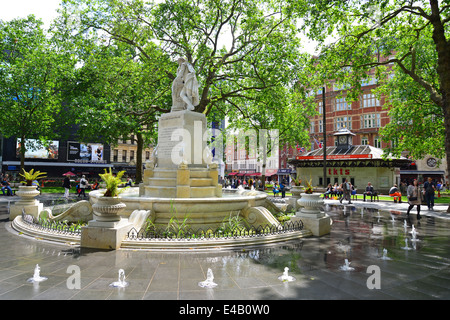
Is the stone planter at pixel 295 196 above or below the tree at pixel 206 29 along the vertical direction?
below

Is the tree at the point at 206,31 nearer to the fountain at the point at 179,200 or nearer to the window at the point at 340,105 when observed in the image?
the fountain at the point at 179,200

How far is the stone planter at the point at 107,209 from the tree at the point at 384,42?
1390 cm

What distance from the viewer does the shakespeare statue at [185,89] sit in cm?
1204

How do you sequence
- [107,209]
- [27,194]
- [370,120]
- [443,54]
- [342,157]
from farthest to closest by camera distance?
[370,120]
[342,157]
[443,54]
[27,194]
[107,209]

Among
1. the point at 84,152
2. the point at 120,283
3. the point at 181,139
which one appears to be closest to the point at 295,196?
the point at 181,139

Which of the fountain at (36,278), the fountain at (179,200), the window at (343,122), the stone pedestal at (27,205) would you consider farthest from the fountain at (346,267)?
the window at (343,122)

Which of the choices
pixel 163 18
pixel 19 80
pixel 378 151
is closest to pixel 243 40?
pixel 163 18

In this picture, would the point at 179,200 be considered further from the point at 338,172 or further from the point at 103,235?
the point at 338,172

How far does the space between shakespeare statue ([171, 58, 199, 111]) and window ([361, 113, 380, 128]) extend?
44.3m

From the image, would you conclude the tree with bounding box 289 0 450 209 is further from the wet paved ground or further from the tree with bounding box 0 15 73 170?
the tree with bounding box 0 15 73 170

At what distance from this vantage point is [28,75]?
24016mm

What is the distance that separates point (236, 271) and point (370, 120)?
50.5 m

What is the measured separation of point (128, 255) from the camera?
6.35 m

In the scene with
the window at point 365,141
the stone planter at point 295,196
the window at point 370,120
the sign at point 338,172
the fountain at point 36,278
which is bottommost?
the fountain at point 36,278
